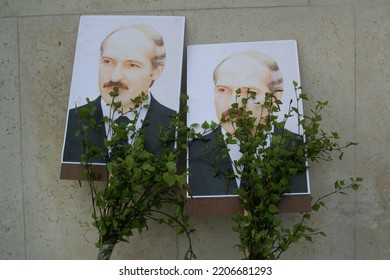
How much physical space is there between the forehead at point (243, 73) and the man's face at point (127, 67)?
1.14 feet

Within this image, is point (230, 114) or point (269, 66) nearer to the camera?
point (230, 114)

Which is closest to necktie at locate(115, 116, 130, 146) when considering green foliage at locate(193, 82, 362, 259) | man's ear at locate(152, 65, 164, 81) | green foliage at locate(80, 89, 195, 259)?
green foliage at locate(80, 89, 195, 259)

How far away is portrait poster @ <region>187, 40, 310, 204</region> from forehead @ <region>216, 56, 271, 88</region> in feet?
0.07

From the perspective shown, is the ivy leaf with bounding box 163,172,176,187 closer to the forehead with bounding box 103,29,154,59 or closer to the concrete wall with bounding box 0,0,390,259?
the concrete wall with bounding box 0,0,390,259

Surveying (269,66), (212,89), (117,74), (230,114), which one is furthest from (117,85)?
(269,66)

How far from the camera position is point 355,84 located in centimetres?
248

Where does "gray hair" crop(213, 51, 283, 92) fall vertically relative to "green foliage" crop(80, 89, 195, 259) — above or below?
above

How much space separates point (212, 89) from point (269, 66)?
0.33m

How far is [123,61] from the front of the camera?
240 cm

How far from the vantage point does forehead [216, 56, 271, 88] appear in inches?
92.6

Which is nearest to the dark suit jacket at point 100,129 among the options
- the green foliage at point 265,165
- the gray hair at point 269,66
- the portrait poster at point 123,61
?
the portrait poster at point 123,61

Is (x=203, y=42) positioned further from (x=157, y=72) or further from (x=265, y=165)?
(x=265, y=165)

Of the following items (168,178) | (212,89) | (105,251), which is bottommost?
(105,251)

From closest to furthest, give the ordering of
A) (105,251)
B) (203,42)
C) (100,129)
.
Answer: (105,251)
(100,129)
(203,42)
